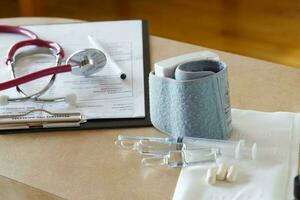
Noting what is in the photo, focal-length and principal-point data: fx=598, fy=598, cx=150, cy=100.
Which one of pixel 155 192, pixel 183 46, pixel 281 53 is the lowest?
pixel 281 53

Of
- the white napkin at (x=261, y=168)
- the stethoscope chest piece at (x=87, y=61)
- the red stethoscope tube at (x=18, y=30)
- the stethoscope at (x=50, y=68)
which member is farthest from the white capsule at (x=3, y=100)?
the white napkin at (x=261, y=168)

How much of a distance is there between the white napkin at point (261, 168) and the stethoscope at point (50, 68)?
0.28 m

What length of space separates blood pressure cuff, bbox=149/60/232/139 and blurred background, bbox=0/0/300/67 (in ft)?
5.24

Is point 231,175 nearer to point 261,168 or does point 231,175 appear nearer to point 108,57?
point 261,168

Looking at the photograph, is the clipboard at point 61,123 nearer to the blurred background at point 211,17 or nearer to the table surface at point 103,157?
the table surface at point 103,157

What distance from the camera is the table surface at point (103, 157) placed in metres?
0.77

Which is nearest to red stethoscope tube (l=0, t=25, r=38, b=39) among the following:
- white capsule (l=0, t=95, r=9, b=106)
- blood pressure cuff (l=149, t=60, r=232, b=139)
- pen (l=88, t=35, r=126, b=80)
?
pen (l=88, t=35, r=126, b=80)

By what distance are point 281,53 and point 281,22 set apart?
291 millimetres

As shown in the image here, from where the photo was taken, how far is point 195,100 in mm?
824

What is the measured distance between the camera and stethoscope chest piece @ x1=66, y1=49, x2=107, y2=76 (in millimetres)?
1036

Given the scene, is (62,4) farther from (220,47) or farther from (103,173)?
(103,173)

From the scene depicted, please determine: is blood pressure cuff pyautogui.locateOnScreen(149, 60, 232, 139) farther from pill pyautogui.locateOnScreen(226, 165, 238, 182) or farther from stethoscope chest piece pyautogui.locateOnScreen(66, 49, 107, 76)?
stethoscope chest piece pyautogui.locateOnScreen(66, 49, 107, 76)

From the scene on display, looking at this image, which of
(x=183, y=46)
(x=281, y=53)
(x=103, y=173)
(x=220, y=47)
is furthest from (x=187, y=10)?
(x=103, y=173)

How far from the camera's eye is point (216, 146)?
0.82 meters
